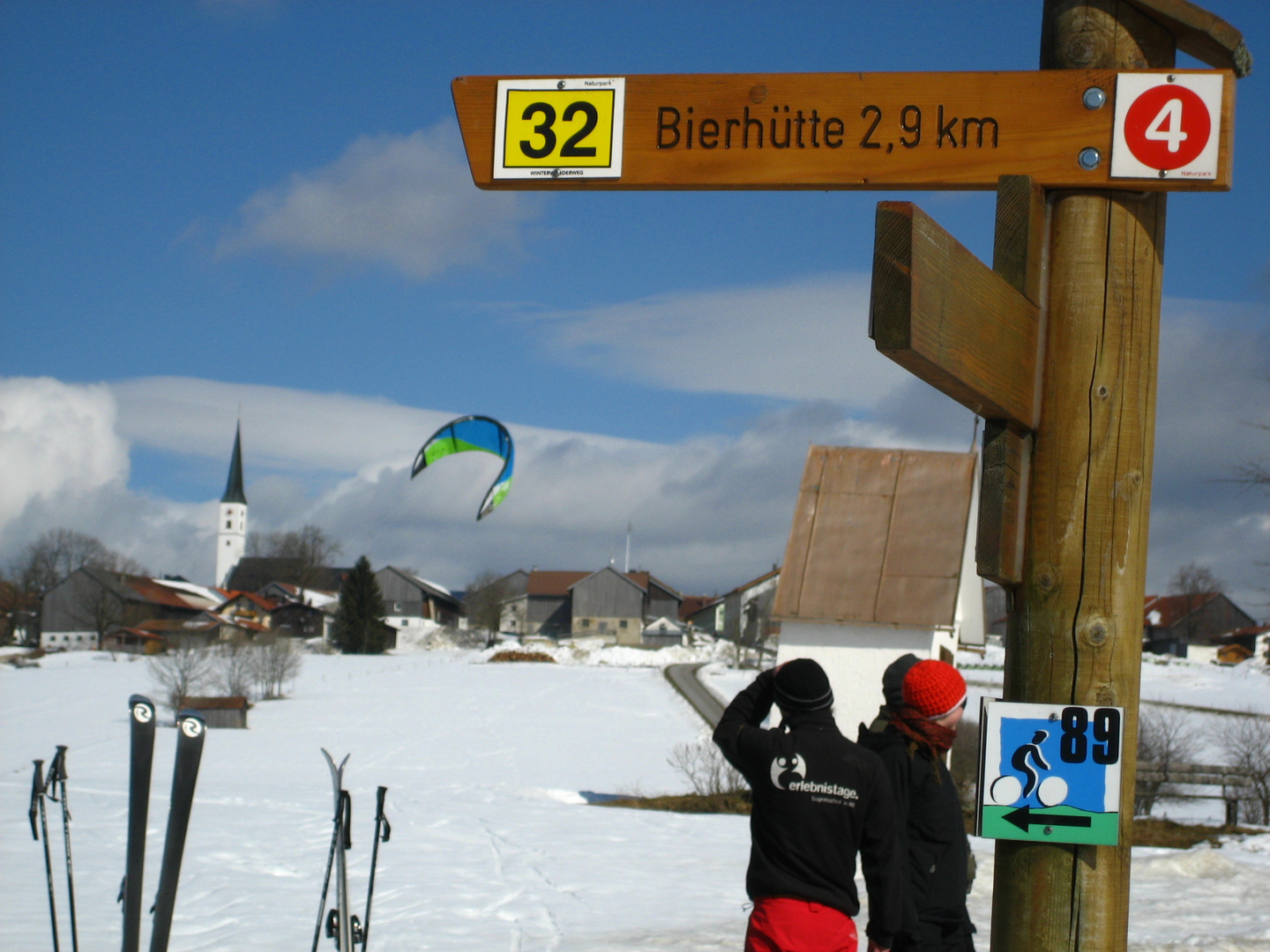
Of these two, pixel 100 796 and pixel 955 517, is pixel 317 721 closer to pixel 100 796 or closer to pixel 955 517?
pixel 100 796

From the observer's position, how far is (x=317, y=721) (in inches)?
1178

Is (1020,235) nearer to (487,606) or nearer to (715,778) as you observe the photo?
(715,778)

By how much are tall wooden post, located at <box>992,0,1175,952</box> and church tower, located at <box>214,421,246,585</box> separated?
16291 centimetres

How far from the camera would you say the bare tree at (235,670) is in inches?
1356

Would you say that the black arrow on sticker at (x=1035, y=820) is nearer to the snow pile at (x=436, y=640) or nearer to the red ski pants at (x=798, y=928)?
the red ski pants at (x=798, y=928)

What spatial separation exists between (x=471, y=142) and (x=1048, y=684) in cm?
181

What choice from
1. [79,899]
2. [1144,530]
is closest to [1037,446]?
[1144,530]

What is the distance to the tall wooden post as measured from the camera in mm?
2516

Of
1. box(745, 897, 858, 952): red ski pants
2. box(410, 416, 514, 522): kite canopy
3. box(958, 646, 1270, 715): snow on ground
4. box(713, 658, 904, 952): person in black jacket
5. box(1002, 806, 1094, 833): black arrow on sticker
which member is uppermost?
box(410, 416, 514, 522): kite canopy

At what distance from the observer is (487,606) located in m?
84.4

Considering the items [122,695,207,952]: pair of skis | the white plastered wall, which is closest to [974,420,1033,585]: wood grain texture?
[122,695,207,952]: pair of skis

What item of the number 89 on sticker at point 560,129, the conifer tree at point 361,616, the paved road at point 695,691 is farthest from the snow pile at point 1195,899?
the conifer tree at point 361,616

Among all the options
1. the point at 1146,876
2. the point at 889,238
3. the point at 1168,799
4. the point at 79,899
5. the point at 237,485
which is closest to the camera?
the point at 889,238

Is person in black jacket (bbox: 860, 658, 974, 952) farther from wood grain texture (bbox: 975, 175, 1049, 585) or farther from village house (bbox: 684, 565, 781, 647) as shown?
village house (bbox: 684, 565, 781, 647)
